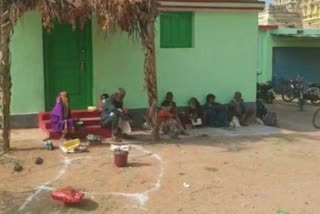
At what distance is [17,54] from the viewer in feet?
37.7

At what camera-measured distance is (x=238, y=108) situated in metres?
13.0

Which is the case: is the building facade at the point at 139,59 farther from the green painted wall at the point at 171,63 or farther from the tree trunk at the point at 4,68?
the tree trunk at the point at 4,68

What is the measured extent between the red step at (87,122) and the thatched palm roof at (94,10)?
2074mm

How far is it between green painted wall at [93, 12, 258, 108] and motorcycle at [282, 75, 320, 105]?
5093 mm

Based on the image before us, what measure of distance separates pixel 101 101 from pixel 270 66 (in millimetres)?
11882

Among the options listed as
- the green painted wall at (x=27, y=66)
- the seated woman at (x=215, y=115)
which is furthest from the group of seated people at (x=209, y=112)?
the green painted wall at (x=27, y=66)

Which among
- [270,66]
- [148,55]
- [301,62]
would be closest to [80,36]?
[148,55]

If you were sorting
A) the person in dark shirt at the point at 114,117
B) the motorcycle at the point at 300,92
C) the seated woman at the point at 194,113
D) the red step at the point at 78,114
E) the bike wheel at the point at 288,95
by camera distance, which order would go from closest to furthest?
the person in dark shirt at the point at 114,117, the red step at the point at 78,114, the seated woman at the point at 194,113, the motorcycle at the point at 300,92, the bike wheel at the point at 288,95

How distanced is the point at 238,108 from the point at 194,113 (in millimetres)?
1166

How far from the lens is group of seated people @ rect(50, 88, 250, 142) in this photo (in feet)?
34.3

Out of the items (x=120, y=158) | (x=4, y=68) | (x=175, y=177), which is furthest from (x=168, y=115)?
(x=4, y=68)

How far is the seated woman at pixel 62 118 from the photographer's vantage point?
10352 mm

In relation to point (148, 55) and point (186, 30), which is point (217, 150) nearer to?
point (148, 55)

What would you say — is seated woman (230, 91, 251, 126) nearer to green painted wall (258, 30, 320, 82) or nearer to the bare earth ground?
the bare earth ground
